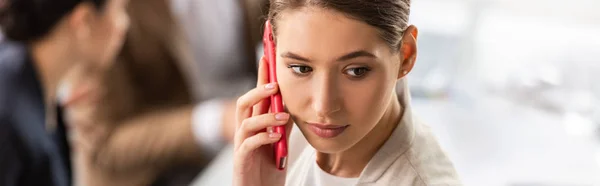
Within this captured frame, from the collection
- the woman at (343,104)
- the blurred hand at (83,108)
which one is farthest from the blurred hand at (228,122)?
the woman at (343,104)

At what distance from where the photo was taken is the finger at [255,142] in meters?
0.46

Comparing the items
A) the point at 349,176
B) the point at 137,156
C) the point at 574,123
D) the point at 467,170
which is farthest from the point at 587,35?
the point at 137,156

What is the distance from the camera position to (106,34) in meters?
0.91

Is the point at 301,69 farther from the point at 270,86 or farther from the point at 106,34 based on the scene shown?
the point at 106,34

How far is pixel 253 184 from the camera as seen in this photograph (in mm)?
503

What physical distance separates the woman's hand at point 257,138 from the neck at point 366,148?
0.05 m

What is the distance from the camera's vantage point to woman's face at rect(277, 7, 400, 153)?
0.39 metres

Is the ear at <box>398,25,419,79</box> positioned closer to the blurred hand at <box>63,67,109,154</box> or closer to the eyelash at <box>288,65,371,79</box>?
the eyelash at <box>288,65,371,79</box>

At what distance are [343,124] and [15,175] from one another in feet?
2.13

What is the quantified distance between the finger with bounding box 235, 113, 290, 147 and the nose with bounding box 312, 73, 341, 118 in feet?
0.15

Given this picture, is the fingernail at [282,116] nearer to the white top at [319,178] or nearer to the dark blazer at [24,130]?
the white top at [319,178]

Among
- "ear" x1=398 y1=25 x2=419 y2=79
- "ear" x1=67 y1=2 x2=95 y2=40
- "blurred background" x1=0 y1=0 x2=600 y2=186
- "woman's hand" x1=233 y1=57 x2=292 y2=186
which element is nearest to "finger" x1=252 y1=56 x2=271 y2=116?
"woman's hand" x1=233 y1=57 x2=292 y2=186

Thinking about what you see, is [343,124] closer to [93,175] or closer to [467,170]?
[467,170]

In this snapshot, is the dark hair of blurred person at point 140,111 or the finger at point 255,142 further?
the dark hair of blurred person at point 140,111
